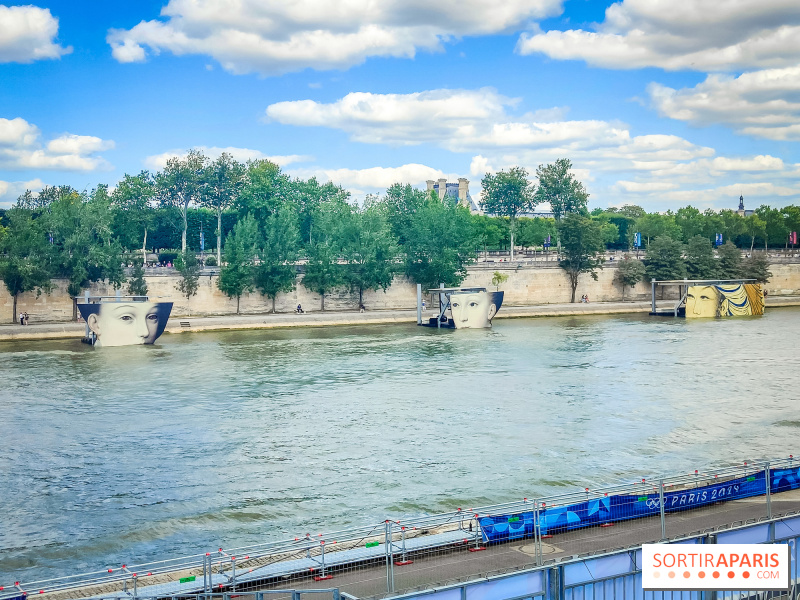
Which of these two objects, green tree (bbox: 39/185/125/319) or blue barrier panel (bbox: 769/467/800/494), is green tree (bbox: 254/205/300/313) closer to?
green tree (bbox: 39/185/125/319)

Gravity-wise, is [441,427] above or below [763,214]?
below

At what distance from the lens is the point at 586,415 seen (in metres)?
29.8

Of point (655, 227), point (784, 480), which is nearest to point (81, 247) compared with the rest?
point (784, 480)

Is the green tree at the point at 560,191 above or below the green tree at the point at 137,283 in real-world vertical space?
above

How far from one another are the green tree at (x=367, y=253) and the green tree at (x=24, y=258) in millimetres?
22548

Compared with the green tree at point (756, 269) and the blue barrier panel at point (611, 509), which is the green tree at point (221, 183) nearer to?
the green tree at point (756, 269)

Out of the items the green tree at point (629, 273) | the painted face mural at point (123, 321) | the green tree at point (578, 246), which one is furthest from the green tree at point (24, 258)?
the green tree at point (629, 273)

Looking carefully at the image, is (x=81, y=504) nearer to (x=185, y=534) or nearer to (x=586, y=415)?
(x=185, y=534)

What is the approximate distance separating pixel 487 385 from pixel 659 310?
127 ft

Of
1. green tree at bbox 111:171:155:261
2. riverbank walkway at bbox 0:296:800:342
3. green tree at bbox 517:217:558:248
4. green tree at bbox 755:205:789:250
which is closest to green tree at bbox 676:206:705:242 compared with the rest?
green tree at bbox 755:205:789:250

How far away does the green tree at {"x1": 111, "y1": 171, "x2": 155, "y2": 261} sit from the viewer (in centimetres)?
7519

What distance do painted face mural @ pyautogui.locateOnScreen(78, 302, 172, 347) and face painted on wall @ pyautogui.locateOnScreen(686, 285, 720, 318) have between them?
39827mm

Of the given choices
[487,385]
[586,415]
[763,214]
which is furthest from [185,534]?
[763,214]

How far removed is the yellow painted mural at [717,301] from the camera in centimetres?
6631
